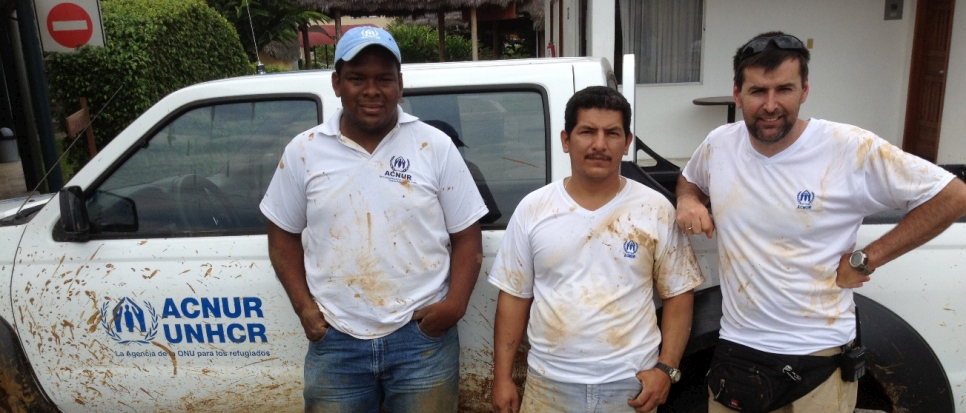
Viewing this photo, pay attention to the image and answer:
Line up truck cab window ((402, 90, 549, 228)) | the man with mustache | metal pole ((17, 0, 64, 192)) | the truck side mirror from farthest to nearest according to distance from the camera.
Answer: metal pole ((17, 0, 64, 192)) < truck cab window ((402, 90, 549, 228)) < the truck side mirror < the man with mustache

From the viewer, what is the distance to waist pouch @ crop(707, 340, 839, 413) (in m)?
2.04

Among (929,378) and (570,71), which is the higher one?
(570,71)

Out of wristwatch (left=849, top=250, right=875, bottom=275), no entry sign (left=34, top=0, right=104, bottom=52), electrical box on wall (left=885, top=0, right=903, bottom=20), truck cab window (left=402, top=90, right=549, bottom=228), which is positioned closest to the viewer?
wristwatch (left=849, top=250, right=875, bottom=275)

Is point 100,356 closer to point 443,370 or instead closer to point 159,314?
point 159,314

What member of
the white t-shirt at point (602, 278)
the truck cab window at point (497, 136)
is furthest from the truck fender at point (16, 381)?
the white t-shirt at point (602, 278)

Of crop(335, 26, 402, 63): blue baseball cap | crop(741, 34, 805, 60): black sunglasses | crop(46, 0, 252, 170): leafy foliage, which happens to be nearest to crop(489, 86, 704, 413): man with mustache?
crop(741, 34, 805, 60): black sunglasses

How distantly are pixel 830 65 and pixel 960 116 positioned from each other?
1537 mm

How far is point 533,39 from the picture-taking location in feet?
88.1

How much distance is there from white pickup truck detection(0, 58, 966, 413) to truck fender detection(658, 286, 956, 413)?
147 mm

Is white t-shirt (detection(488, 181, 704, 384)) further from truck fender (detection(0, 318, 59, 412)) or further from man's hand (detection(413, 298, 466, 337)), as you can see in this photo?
truck fender (detection(0, 318, 59, 412))

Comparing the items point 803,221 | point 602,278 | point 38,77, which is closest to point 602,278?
point 602,278

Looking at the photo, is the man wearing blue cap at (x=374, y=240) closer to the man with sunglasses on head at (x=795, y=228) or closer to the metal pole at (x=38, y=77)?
the man with sunglasses on head at (x=795, y=228)

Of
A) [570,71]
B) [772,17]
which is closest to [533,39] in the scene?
[772,17]

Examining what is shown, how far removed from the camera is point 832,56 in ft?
27.6
